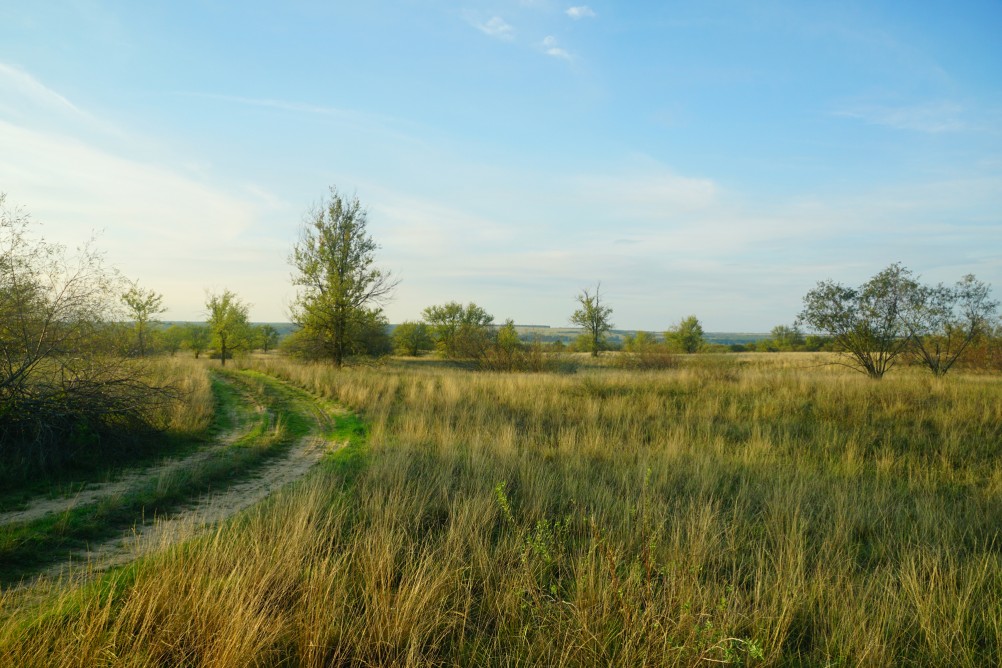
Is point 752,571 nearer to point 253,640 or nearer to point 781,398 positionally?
point 253,640

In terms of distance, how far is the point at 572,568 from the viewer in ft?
13.1

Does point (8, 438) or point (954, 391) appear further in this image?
point (954, 391)

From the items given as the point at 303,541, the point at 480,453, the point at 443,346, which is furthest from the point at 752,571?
the point at 443,346

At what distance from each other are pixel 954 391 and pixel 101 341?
20935 millimetres

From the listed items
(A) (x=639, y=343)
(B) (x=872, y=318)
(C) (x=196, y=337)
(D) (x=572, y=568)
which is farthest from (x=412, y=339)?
(D) (x=572, y=568)

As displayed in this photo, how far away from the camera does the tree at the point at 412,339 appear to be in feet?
211

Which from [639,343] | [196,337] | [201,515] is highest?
[196,337]

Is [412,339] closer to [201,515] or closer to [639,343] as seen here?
[639,343]

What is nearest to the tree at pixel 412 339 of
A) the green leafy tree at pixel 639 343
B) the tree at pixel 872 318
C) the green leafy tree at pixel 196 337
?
the green leafy tree at pixel 196 337

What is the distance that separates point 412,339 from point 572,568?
62.0 m

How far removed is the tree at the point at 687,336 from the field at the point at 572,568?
189ft

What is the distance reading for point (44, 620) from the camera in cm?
305

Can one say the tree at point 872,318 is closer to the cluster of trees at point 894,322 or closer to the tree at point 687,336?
the cluster of trees at point 894,322

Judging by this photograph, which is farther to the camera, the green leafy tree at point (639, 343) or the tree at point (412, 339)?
the tree at point (412, 339)
